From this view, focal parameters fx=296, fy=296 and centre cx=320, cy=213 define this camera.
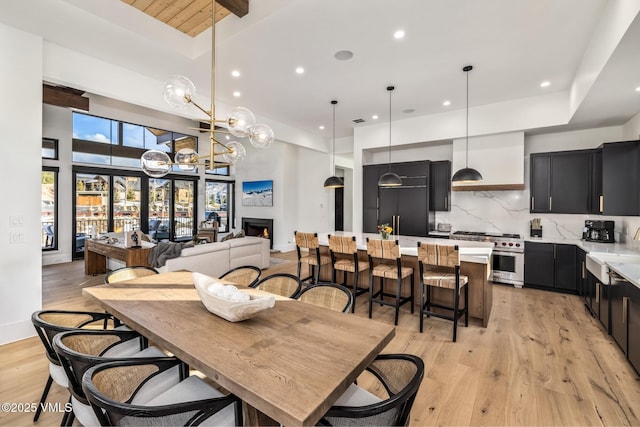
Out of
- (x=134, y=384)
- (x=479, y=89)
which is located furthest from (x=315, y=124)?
(x=134, y=384)

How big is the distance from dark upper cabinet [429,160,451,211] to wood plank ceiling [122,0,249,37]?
4450 mm

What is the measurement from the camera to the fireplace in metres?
8.70

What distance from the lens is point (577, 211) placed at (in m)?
4.65

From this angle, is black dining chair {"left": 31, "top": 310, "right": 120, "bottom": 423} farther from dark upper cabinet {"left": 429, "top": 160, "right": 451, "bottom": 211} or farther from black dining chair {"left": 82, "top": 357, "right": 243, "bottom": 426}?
dark upper cabinet {"left": 429, "top": 160, "right": 451, "bottom": 211}

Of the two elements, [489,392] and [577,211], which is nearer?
[489,392]

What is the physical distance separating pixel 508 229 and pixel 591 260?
1.98 m

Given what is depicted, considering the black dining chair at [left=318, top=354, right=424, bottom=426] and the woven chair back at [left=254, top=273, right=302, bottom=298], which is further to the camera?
the woven chair back at [left=254, top=273, right=302, bottom=298]

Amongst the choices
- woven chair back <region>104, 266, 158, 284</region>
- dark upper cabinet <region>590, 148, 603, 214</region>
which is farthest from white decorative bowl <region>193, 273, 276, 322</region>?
dark upper cabinet <region>590, 148, 603, 214</region>

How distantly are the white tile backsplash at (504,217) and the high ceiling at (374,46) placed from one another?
1466 mm

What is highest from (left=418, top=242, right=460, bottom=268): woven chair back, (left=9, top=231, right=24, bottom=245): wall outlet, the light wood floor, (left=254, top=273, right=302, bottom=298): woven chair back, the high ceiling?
the high ceiling

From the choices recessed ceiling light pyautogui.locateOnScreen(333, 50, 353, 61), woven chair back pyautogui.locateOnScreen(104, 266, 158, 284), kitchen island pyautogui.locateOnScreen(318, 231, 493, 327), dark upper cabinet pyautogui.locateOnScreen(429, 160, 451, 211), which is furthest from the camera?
dark upper cabinet pyautogui.locateOnScreen(429, 160, 451, 211)

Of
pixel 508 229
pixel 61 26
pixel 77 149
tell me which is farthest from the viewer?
pixel 77 149

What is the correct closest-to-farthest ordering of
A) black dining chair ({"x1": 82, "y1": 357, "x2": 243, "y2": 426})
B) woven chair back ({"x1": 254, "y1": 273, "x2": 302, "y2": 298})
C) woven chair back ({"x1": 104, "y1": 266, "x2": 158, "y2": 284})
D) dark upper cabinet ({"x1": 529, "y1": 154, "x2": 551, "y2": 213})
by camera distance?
black dining chair ({"x1": 82, "y1": 357, "x2": 243, "y2": 426}), woven chair back ({"x1": 254, "y1": 273, "x2": 302, "y2": 298}), woven chair back ({"x1": 104, "y1": 266, "x2": 158, "y2": 284}), dark upper cabinet ({"x1": 529, "y1": 154, "x2": 551, "y2": 213})

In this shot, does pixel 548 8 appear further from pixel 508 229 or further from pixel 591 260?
pixel 508 229
